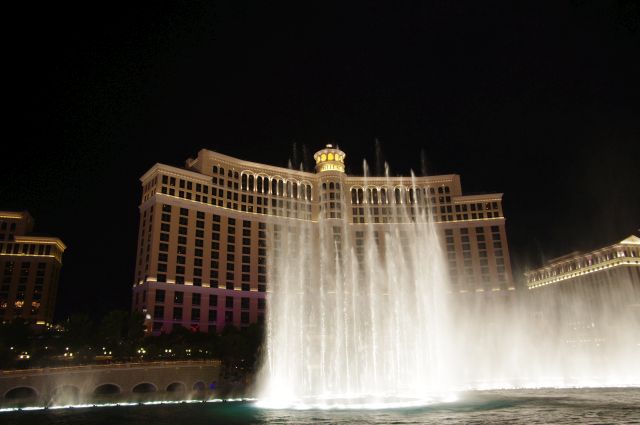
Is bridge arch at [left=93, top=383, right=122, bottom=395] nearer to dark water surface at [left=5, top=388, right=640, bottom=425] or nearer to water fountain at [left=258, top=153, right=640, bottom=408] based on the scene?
dark water surface at [left=5, top=388, right=640, bottom=425]

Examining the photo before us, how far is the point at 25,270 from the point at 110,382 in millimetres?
75998

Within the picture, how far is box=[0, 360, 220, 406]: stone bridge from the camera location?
1837 inches

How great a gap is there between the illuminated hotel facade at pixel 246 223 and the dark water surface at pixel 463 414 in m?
47.0

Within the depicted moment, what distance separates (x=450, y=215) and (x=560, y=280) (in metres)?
35.7

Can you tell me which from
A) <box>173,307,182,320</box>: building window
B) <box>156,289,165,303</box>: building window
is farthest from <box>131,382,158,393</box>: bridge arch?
<box>156,289,165,303</box>: building window

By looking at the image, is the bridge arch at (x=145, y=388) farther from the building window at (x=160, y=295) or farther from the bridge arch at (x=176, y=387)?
the building window at (x=160, y=295)

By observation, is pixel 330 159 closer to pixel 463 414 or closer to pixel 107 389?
pixel 107 389

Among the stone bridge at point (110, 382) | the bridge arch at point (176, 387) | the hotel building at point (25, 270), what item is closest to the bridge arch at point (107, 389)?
the stone bridge at point (110, 382)

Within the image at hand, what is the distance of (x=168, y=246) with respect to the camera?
284ft

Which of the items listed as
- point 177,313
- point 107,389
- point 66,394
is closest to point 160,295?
point 177,313

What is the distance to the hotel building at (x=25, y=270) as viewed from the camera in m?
108

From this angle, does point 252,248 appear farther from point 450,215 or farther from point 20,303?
point 20,303

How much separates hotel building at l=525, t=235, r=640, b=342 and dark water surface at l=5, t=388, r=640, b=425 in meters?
59.1

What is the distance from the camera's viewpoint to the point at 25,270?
4390 inches
